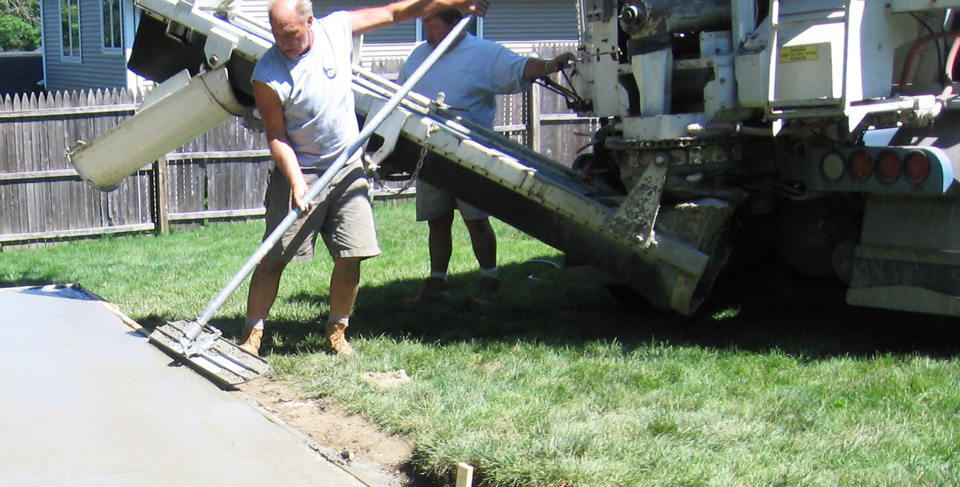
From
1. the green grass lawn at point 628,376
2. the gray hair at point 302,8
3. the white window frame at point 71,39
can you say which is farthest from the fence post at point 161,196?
the white window frame at point 71,39

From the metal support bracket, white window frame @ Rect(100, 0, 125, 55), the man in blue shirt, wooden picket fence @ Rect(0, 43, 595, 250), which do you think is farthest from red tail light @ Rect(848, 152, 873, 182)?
white window frame @ Rect(100, 0, 125, 55)

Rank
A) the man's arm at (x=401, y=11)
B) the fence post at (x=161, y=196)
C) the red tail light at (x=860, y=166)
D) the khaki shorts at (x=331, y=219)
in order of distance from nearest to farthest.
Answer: the red tail light at (x=860, y=166)
the khaki shorts at (x=331, y=219)
the man's arm at (x=401, y=11)
the fence post at (x=161, y=196)

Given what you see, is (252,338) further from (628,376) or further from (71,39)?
(71,39)

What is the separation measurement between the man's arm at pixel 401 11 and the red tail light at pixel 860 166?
2.07 metres

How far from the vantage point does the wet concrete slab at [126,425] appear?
12.8ft

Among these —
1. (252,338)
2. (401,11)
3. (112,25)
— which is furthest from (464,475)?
(112,25)

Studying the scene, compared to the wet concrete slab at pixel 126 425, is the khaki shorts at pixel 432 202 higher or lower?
higher

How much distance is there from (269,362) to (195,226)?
21.8 feet

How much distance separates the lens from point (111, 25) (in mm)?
18672

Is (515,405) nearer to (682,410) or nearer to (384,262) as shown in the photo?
(682,410)

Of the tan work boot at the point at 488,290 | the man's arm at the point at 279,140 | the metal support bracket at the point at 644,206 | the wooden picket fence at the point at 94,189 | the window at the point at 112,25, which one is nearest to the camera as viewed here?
the man's arm at the point at 279,140

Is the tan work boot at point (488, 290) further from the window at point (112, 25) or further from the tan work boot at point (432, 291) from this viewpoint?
the window at point (112, 25)

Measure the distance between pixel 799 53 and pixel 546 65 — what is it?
162cm

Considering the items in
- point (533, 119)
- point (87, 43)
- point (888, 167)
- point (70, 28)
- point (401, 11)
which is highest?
point (70, 28)
